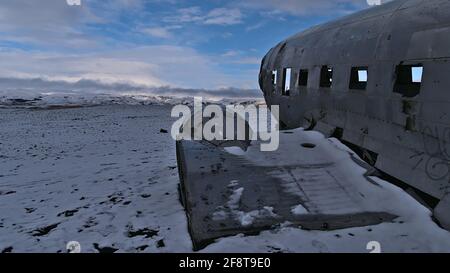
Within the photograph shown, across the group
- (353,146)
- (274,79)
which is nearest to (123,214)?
(353,146)

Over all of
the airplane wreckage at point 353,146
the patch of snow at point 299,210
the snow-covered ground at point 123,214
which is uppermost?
the airplane wreckage at point 353,146

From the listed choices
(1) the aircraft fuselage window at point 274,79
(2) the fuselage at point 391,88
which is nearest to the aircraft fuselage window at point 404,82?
(2) the fuselage at point 391,88

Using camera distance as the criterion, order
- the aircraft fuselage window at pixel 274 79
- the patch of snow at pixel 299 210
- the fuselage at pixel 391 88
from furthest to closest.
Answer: the aircraft fuselage window at pixel 274 79 < the patch of snow at pixel 299 210 < the fuselage at pixel 391 88

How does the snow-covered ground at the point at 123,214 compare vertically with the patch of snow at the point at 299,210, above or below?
below

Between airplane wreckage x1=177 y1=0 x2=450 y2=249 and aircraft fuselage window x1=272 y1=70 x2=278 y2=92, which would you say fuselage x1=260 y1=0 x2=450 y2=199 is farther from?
aircraft fuselage window x1=272 y1=70 x2=278 y2=92

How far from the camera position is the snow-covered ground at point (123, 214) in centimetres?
632

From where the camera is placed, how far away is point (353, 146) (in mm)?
9391

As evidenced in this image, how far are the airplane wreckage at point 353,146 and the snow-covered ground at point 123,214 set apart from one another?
1.00 ft

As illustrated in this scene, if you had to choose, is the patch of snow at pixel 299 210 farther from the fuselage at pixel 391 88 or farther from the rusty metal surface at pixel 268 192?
the fuselage at pixel 391 88

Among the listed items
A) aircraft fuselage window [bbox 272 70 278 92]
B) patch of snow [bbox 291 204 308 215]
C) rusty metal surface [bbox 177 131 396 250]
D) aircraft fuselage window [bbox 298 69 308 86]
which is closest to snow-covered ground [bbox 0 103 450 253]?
patch of snow [bbox 291 204 308 215]

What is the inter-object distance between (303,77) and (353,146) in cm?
351

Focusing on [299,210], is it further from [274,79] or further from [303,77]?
[274,79]
